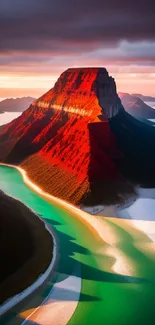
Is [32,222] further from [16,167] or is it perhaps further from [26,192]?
[16,167]

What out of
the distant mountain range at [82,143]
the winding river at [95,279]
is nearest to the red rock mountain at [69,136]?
the distant mountain range at [82,143]

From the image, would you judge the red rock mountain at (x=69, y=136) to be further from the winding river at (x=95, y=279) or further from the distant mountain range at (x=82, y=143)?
the winding river at (x=95, y=279)

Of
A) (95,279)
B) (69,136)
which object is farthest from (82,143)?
(95,279)

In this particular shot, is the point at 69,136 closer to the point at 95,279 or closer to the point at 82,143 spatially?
the point at 82,143

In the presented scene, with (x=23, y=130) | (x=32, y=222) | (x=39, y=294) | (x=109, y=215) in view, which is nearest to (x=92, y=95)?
(x=23, y=130)

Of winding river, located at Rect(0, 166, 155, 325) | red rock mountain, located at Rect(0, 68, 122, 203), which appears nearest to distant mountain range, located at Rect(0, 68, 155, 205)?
red rock mountain, located at Rect(0, 68, 122, 203)

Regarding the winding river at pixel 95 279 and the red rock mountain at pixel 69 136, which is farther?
the red rock mountain at pixel 69 136

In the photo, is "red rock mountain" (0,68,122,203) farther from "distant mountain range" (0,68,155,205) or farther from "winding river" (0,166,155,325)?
"winding river" (0,166,155,325)
